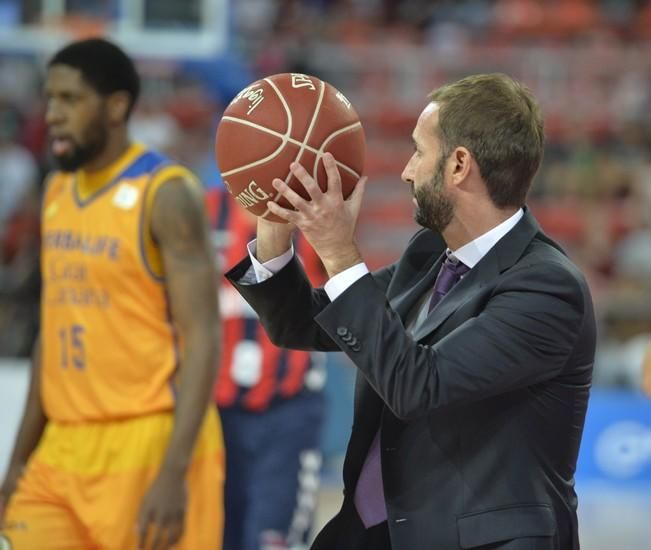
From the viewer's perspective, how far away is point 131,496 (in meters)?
4.23

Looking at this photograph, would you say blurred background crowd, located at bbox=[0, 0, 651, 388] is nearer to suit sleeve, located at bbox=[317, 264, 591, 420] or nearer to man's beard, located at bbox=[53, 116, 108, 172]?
man's beard, located at bbox=[53, 116, 108, 172]

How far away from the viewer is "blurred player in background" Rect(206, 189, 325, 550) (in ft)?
18.1

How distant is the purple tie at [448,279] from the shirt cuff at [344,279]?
30cm

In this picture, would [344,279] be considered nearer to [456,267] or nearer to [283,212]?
[283,212]

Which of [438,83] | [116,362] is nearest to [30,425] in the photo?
[116,362]

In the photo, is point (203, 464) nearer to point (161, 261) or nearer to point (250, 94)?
point (161, 261)

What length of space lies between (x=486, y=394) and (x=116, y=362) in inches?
73.1

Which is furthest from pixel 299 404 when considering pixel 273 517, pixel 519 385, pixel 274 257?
pixel 519 385

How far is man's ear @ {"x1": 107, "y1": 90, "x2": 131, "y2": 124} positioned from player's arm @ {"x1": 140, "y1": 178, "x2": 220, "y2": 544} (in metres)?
0.38

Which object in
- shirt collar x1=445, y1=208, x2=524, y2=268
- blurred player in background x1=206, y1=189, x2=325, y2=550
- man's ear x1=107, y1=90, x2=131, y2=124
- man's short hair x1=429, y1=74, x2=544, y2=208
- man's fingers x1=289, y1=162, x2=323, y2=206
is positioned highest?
man's short hair x1=429, y1=74, x2=544, y2=208

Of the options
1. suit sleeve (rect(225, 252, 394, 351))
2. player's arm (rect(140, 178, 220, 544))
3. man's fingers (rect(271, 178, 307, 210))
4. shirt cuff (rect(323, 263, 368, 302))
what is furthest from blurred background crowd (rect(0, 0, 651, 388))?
shirt cuff (rect(323, 263, 368, 302))

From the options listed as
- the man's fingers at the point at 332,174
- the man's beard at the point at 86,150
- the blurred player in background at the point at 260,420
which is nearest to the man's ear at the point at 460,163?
the man's fingers at the point at 332,174

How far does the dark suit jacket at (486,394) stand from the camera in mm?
2775

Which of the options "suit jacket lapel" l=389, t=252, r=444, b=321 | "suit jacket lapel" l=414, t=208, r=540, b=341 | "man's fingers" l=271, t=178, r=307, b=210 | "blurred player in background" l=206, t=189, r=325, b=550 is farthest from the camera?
"blurred player in background" l=206, t=189, r=325, b=550
